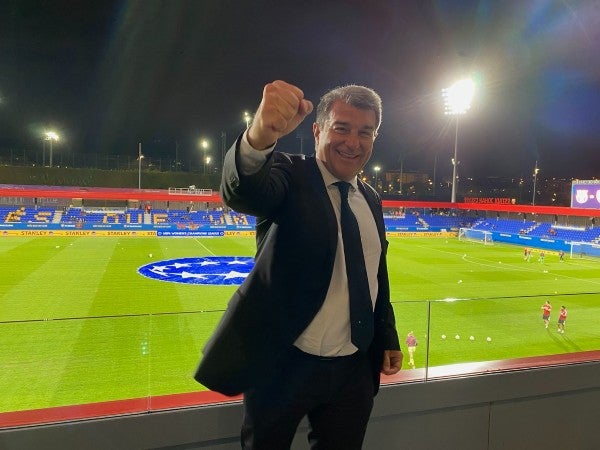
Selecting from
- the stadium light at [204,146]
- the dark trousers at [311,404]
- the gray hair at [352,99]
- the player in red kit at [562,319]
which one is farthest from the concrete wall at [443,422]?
the stadium light at [204,146]

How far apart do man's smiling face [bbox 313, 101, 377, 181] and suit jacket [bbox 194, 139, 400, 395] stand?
5.8 inches

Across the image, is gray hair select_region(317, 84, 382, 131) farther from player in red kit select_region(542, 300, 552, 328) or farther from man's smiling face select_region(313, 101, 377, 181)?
player in red kit select_region(542, 300, 552, 328)

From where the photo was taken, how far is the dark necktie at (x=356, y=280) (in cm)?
185

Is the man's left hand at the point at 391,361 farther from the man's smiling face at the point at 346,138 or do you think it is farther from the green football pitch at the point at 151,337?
the man's smiling face at the point at 346,138

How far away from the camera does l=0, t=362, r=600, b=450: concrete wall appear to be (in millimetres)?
2387

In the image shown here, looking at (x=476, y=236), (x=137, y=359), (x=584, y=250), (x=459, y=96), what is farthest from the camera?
(x=476, y=236)

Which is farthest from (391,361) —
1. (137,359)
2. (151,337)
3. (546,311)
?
(546,311)

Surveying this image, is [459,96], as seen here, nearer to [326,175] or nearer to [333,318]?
[326,175]

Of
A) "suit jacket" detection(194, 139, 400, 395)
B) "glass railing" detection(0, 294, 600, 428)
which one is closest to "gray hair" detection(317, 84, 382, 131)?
"suit jacket" detection(194, 139, 400, 395)

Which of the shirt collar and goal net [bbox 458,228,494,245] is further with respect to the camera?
goal net [bbox 458,228,494,245]

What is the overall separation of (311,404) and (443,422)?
5.54ft

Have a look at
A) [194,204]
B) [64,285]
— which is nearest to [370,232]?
[64,285]

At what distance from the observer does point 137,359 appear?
3.29 meters

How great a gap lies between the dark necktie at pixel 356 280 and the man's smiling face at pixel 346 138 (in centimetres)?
8
